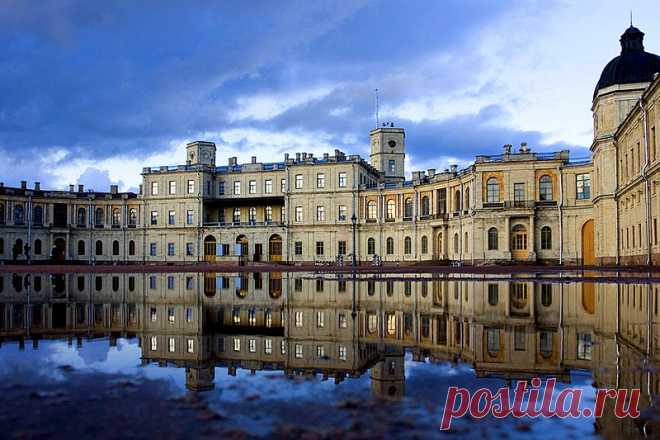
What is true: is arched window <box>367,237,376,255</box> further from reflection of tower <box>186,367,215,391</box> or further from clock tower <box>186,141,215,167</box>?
reflection of tower <box>186,367,215,391</box>

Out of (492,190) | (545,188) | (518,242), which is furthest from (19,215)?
(545,188)

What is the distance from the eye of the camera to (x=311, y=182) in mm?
66625

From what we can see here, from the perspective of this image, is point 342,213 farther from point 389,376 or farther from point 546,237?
point 389,376

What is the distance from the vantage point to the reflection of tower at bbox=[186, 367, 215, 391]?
4227 mm

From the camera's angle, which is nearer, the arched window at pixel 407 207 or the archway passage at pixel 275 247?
the arched window at pixel 407 207

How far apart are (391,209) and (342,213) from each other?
592 cm

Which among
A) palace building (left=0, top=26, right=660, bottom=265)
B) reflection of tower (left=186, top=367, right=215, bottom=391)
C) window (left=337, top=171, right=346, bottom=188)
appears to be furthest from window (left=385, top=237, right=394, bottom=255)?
reflection of tower (left=186, top=367, right=215, bottom=391)

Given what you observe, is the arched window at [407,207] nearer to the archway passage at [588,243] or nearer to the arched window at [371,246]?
the arched window at [371,246]

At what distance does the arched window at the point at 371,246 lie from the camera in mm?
64438

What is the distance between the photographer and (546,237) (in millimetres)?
48344

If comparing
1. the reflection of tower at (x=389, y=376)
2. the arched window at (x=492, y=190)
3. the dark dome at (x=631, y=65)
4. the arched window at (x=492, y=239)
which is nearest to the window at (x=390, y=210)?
the arched window at (x=492, y=190)

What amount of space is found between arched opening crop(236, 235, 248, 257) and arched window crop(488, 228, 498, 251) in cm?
3097

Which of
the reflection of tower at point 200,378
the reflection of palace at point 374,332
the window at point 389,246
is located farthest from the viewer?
the window at point 389,246

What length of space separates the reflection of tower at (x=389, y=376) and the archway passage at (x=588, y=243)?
151 feet
